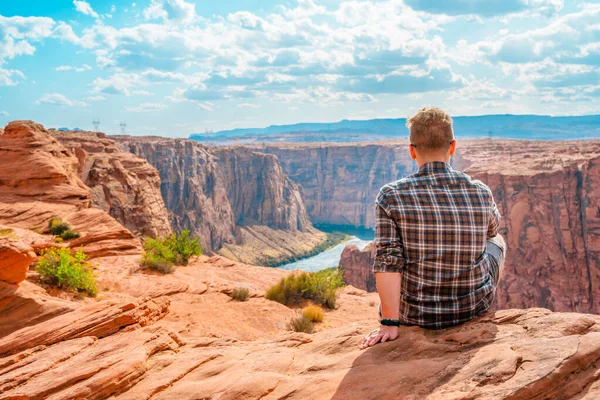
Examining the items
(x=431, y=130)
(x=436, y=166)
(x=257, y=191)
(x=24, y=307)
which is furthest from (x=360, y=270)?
(x=257, y=191)

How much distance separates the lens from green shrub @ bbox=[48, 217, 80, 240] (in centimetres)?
1463

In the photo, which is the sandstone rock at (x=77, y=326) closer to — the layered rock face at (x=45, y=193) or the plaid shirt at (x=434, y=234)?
the plaid shirt at (x=434, y=234)

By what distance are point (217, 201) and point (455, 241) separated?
386 ft

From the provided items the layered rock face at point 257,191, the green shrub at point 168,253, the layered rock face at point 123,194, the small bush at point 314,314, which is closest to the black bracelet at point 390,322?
the small bush at point 314,314

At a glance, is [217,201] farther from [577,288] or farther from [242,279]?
[242,279]

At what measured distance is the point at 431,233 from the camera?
368 cm

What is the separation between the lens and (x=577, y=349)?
3.02 m

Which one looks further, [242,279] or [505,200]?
[505,200]

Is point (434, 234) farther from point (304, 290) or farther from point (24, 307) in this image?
point (304, 290)

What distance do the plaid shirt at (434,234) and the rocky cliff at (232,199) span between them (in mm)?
84215

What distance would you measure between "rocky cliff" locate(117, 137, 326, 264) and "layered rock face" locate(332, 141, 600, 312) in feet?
183

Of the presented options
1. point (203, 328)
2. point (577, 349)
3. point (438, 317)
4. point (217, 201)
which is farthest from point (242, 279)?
point (217, 201)

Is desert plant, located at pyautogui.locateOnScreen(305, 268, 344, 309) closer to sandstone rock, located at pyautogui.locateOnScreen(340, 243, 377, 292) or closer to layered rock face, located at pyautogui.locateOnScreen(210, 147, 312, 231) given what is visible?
sandstone rock, located at pyautogui.locateOnScreen(340, 243, 377, 292)

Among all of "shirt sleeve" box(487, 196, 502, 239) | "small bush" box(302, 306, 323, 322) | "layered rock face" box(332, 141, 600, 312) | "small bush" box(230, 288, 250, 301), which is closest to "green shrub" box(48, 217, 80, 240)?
"small bush" box(230, 288, 250, 301)
